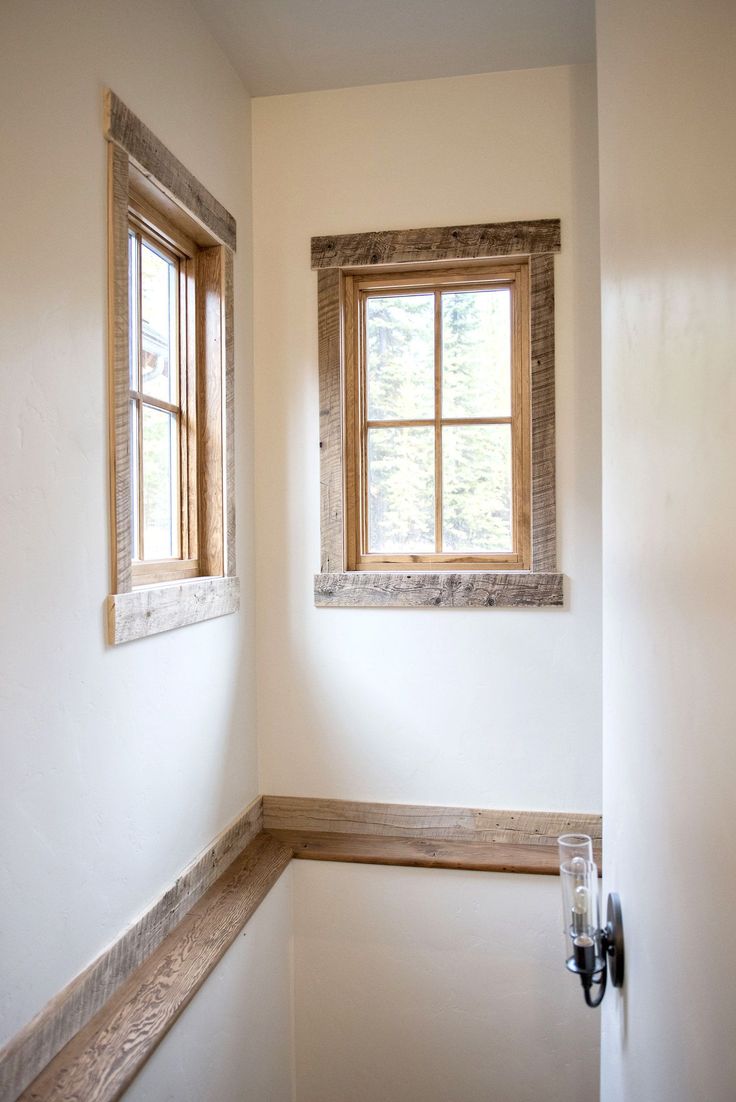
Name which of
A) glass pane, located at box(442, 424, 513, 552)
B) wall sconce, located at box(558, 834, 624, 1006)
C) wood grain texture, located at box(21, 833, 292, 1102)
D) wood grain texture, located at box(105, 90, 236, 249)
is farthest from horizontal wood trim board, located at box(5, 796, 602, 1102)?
wood grain texture, located at box(105, 90, 236, 249)

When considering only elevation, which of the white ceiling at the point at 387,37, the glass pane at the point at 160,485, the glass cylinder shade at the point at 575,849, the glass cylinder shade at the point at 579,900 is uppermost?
the white ceiling at the point at 387,37

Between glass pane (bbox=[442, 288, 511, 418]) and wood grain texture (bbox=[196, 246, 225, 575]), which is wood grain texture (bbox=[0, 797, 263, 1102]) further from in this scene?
glass pane (bbox=[442, 288, 511, 418])

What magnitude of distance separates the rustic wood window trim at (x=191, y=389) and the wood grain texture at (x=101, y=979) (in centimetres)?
63

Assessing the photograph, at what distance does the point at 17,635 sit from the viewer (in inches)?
52.1

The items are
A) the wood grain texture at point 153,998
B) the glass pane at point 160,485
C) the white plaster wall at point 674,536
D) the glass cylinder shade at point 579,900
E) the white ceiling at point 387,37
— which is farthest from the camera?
the white ceiling at point 387,37

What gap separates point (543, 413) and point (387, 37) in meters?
1.15

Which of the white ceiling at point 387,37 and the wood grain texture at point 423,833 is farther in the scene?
the wood grain texture at point 423,833

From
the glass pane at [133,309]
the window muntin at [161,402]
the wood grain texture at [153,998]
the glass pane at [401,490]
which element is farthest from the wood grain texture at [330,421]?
the wood grain texture at [153,998]

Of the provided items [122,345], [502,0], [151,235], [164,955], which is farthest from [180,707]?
[502,0]

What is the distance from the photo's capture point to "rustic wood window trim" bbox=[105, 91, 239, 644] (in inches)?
64.2

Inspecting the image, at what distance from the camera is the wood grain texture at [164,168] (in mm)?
1638

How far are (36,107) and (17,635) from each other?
93 centimetres

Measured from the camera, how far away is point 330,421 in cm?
249

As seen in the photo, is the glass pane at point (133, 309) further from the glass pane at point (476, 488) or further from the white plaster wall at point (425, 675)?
the glass pane at point (476, 488)
